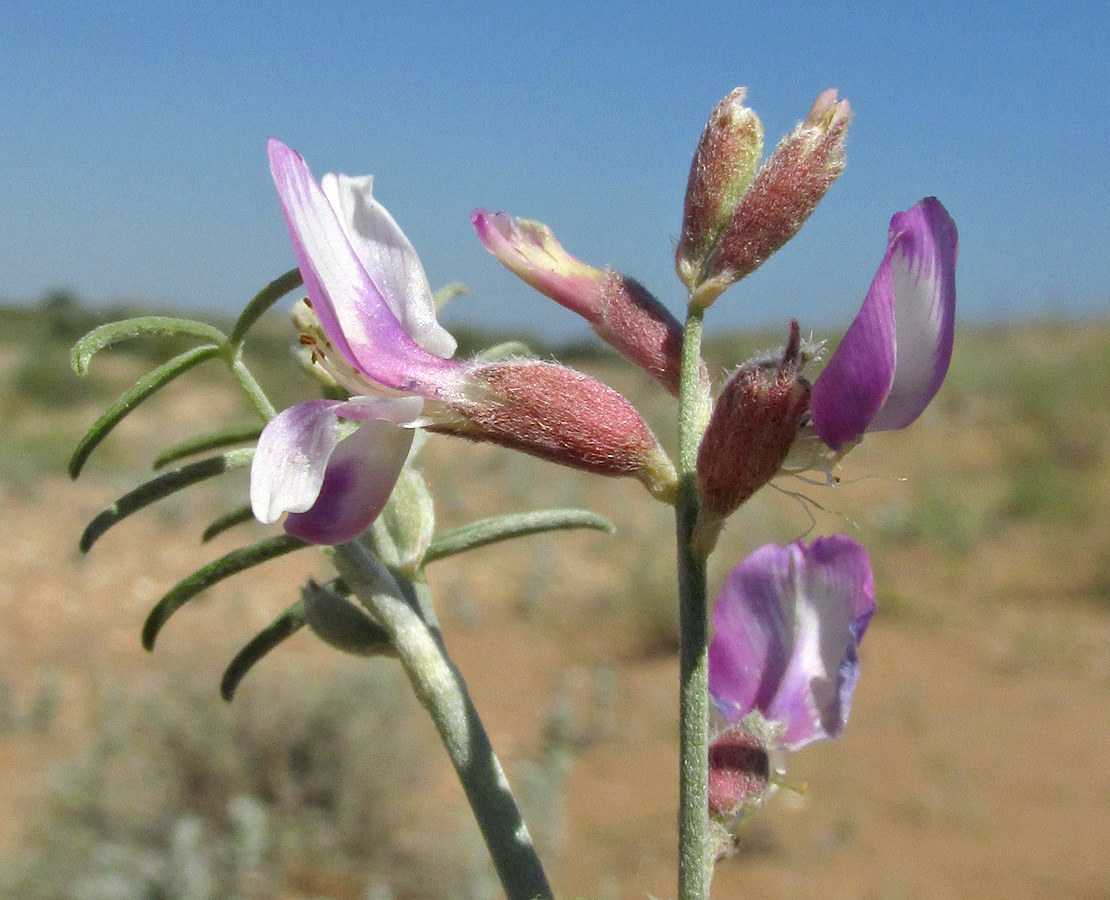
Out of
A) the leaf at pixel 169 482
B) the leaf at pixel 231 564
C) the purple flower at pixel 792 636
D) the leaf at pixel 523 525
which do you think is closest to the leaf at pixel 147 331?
the leaf at pixel 169 482

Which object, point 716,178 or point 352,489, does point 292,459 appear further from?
point 716,178

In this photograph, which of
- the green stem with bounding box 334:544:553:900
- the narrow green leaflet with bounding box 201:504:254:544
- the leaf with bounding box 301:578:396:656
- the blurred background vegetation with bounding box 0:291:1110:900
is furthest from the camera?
the blurred background vegetation with bounding box 0:291:1110:900

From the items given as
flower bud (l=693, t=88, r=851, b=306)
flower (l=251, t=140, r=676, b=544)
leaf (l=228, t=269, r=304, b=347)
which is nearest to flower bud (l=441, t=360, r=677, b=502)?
flower (l=251, t=140, r=676, b=544)

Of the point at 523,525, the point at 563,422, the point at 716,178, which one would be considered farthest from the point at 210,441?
the point at 716,178

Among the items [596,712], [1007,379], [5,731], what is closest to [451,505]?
[596,712]

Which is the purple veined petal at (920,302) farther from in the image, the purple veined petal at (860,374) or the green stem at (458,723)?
the green stem at (458,723)

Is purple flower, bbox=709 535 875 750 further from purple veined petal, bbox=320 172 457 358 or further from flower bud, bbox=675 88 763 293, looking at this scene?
purple veined petal, bbox=320 172 457 358
